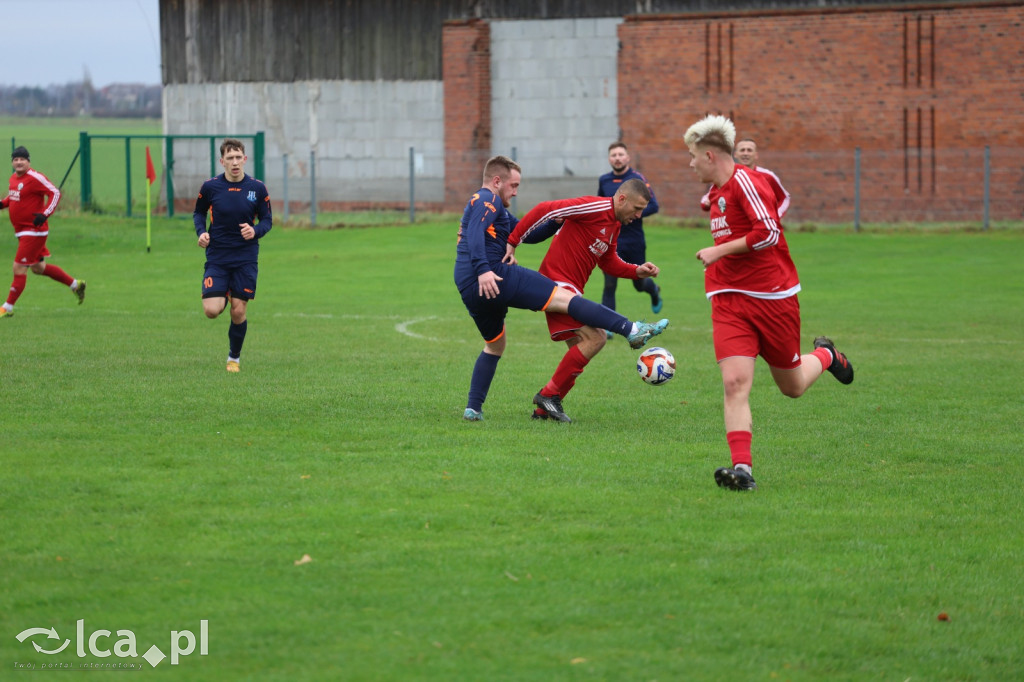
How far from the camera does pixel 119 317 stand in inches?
630

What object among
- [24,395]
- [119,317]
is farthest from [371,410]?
[119,317]

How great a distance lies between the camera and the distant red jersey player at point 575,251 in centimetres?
902

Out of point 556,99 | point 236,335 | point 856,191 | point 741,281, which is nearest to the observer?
point 741,281

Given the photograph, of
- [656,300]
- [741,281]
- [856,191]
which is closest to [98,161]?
[856,191]

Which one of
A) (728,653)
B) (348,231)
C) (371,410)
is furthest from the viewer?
(348,231)

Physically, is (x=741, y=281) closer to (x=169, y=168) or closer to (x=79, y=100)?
(x=169, y=168)

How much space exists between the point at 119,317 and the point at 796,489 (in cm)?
1135

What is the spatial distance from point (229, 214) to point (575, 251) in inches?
152

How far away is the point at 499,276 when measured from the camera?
857 centimetres

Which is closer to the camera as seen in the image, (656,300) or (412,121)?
(656,300)

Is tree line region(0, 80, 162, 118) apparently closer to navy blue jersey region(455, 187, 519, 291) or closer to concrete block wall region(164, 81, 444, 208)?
concrete block wall region(164, 81, 444, 208)

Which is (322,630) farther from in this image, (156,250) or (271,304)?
(156,250)

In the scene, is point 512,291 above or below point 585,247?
below

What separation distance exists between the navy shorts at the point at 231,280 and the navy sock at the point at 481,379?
11.8ft
